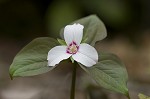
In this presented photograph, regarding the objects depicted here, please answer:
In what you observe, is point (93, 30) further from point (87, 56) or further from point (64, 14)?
point (64, 14)

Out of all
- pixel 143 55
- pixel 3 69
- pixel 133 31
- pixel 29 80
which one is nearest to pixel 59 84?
pixel 29 80

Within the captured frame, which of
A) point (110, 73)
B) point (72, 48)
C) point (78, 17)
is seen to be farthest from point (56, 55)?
point (78, 17)

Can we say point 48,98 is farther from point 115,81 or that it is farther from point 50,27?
point 50,27

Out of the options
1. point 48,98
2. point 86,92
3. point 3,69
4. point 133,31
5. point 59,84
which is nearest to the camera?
point 86,92

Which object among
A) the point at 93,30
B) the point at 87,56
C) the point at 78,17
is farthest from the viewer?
the point at 78,17

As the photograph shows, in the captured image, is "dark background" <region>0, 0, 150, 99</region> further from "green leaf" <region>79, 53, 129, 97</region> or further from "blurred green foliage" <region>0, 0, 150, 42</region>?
"green leaf" <region>79, 53, 129, 97</region>

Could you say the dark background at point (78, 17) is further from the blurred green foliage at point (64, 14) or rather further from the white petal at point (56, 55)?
the white petal at point (56, 55)

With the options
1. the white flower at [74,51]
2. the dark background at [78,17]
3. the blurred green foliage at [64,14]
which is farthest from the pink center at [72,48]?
the blurred green foliage at [64,14]
